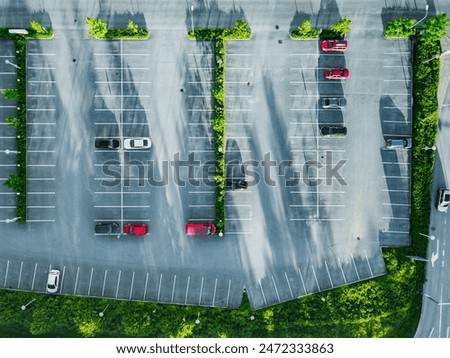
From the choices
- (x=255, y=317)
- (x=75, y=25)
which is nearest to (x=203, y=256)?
(x=255, y=317)

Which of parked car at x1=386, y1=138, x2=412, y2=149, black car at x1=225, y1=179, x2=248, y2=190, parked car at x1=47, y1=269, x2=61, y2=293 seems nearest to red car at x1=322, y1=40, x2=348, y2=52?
parked car at x1=386, y1=138, x2=412, y2=149

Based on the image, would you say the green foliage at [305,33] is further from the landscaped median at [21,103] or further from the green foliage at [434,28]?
the landscaped median at [21,103]

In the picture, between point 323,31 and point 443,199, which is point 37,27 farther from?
point 443,199

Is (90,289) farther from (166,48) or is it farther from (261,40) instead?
(261,40)

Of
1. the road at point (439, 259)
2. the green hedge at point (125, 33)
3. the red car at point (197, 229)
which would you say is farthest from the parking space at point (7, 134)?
the road at point (439, 259)

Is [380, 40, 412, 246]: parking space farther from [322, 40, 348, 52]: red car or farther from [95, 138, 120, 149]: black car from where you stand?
[95, 138, 120, 149]: black car

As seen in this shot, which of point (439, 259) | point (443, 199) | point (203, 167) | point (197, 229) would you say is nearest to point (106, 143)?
point (203, 167)
